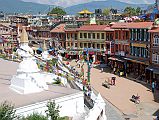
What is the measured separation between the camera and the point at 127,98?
33.0m

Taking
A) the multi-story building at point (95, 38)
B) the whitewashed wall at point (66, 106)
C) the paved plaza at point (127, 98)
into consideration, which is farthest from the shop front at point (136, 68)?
the whitewashed wall at point (66, 106)

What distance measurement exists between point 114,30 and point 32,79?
34649 mm

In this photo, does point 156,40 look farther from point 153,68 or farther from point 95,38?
point 95,38

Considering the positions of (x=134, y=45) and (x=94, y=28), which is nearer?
(x=134, y=45)

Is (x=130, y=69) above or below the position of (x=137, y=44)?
below

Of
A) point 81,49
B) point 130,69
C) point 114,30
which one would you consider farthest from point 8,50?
point 130,69

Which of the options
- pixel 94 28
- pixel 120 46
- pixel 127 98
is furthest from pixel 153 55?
pixel 94 28

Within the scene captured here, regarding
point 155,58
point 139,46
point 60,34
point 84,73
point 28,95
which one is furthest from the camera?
point 60,34

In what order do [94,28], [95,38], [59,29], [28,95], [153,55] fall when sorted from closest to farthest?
[28,95] < [153,55] < [95,38] < [94,28] < [59,29]

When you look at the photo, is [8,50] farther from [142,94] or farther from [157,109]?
[157,109]

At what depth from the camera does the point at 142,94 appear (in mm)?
34625

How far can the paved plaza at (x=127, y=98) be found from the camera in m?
27.8

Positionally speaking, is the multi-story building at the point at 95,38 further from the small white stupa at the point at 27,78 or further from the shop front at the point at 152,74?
the small white stupa at the point at 27,78

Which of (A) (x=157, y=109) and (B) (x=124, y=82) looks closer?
(A) (x=157, y=109)
